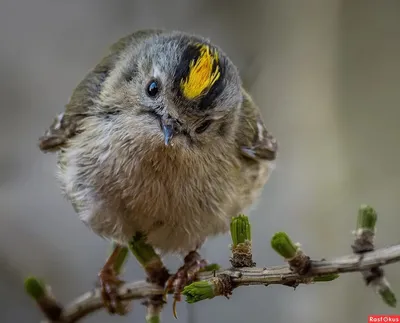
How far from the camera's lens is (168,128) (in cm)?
86

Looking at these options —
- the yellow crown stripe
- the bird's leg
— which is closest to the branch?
the yellow crown stripe

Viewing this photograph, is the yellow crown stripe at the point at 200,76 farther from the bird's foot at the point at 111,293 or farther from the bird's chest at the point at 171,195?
the bird's foot at the point at 111,293

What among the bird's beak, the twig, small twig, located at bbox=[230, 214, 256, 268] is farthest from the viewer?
the bird's beak

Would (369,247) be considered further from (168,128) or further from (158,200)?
(158,200)

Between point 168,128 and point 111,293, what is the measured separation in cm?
38

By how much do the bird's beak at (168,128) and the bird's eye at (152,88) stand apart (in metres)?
0.05

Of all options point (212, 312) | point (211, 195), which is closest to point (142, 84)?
point (211, 195)

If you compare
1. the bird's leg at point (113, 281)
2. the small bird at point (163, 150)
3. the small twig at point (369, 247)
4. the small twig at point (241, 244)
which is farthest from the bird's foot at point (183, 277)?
the small twig at point (369, 247)

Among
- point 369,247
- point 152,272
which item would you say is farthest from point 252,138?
point 369,247

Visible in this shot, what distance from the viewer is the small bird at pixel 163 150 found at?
35.2 inches

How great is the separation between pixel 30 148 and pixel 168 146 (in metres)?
0.87

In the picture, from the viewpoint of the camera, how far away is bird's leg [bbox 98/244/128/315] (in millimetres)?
1081

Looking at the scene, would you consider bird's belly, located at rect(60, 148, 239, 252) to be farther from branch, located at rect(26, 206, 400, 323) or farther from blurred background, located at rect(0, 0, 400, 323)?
blurred background, located at rect(0, 0, 400, 323)

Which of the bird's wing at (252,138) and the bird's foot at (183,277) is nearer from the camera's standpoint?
the bird's foot at (183,277)
